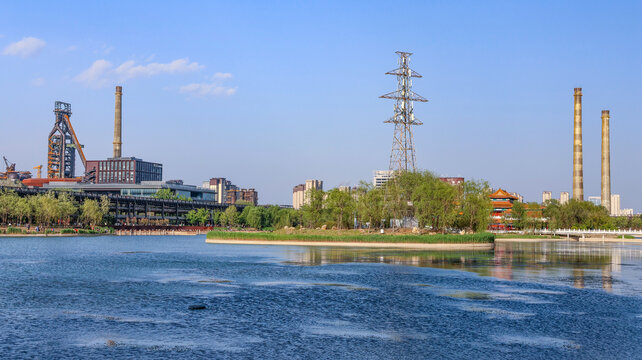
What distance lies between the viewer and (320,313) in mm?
35469

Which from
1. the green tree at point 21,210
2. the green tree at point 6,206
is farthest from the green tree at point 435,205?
the green tree at point 6,206

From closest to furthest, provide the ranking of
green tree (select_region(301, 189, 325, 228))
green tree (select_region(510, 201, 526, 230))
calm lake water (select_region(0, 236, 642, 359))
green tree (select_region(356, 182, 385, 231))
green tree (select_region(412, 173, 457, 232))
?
calm lake water (select_region(0, 236, 642, 359)) < green tree (select_region(412, 173, 457, 232)) < green tree (select_region(356, 182, 385, 231)) < green tree (select_region(301, 189, 325, 228)) < green tree (select_region(510, 201, 526, 230))

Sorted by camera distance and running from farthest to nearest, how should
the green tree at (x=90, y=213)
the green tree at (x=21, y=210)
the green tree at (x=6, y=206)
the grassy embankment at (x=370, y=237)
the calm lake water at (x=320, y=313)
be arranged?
1. the green tree at (x=90, y=213)
2. the green tree at (x=21, y=210)
3. the green tree at (x=6, y=206)
4. the grassy embankment at (x=370, y=237)
5. the calm lake water at (x=320, y=313)

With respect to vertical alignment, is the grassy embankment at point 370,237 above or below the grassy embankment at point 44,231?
above

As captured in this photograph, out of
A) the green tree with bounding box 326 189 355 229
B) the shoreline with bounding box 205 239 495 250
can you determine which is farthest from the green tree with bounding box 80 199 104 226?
the green tree with bounding box 326 189 355 229

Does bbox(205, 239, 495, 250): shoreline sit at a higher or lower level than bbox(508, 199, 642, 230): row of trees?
lower

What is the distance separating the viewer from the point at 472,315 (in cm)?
3478

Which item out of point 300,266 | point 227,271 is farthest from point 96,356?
point 300,266

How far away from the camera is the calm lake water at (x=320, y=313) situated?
26.4 m

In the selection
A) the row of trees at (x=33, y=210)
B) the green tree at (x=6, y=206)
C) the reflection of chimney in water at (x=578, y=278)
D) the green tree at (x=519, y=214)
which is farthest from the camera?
the green tree at (x=519, y=214)

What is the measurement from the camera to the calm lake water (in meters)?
26.4

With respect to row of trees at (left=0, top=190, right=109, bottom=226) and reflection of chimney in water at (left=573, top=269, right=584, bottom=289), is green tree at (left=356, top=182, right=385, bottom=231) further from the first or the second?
row of trees at (left=0, top=190, right=109, bottom=226)

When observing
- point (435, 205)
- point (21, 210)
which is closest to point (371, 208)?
point (435, 205)

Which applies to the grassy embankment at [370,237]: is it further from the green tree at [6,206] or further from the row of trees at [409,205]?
the green tree at [6,206]
